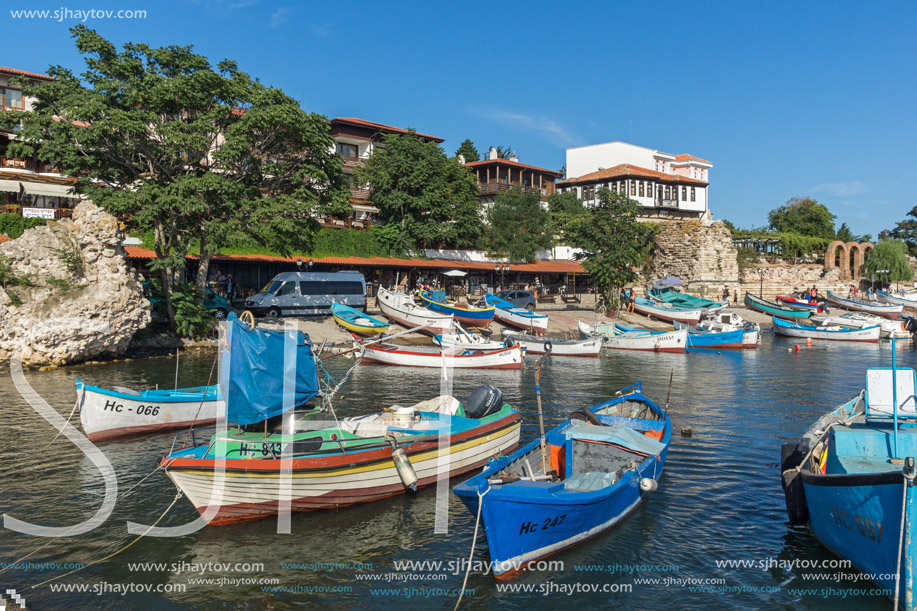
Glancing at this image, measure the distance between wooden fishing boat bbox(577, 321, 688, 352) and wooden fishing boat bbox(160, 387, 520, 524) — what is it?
941 inches

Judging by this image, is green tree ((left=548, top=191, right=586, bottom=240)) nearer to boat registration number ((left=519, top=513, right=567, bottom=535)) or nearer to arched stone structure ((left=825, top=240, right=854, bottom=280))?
arched stone structure ((left=825, top=240, right=854, bottom=280))

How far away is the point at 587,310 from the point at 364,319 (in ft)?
69.0

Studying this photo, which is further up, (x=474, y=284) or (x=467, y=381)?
(x=474, y=284)

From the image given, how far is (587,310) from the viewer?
48.7 meters

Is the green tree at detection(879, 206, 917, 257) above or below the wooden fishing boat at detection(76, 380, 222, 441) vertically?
above

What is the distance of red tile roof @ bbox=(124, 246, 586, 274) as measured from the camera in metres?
38.5

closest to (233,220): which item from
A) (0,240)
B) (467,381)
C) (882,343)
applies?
(0,240)

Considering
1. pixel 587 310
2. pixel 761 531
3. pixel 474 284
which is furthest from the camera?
pixel 474 284

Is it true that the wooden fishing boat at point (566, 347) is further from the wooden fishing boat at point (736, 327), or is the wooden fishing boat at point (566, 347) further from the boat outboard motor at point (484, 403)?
the boat outboard motor at point (484, 403)

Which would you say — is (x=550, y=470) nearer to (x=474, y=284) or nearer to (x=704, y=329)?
(x=704, y=329)

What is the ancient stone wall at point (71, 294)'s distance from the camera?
24672 millimetres

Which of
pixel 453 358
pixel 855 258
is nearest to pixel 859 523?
pixel 453 358

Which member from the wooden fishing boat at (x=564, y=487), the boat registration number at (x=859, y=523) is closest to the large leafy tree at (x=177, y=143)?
the wooden fishing boat at (x=564, y=487)

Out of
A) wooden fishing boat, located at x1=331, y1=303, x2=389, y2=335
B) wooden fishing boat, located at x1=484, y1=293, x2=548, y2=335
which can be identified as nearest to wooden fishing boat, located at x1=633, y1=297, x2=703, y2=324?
wooden fishing boat, located at x1=484, y1=293, x2=548, y2=335
